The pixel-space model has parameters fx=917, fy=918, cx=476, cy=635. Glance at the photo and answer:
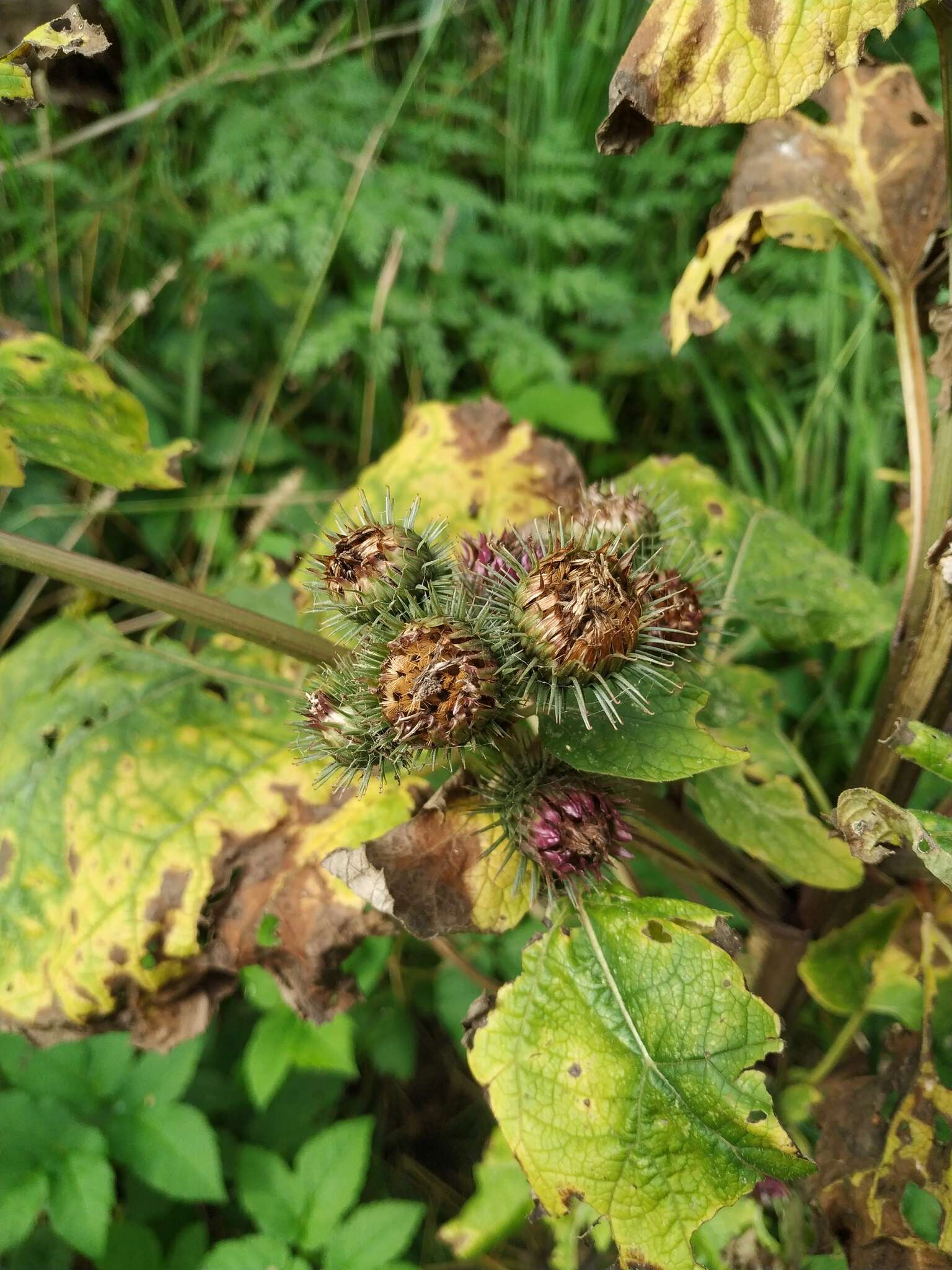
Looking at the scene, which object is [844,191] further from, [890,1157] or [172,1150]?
[172,1150]

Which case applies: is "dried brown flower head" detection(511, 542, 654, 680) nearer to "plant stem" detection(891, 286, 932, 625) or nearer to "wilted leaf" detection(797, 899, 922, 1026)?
"plant stem" detection(891, 286, 932, 625)

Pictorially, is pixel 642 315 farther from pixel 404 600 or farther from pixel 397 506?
pixel 404 600

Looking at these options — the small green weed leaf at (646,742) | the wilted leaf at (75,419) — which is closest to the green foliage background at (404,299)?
the wilted leaf at (75,419)

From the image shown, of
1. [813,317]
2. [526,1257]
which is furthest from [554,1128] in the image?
[813,317]

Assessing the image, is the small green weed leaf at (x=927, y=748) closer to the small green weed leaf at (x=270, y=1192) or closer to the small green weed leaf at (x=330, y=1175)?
the small green weed leaf at (x=330, y=1175)

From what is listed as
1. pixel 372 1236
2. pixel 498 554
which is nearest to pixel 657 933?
pixel 498 554
